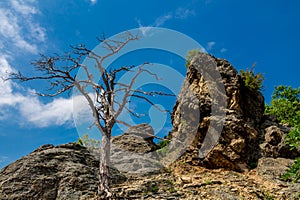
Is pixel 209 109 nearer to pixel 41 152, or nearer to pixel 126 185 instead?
pixel 126 185

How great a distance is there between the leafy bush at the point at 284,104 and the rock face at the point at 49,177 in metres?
16.3

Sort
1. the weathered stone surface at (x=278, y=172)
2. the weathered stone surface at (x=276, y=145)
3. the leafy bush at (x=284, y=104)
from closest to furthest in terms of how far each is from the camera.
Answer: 1. the weathered stone surface at (x=278, y=172)
2. the weathered stone surface at (x=276, y=145)
3. the leafy bush at (x=284, y=104)

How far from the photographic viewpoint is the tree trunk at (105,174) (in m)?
11.1

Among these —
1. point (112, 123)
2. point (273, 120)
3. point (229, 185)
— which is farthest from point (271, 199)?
point (112, 123)

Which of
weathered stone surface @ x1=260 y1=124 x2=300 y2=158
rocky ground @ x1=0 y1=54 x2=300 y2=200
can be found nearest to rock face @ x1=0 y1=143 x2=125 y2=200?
rocky ground @ x1=0 y1=54 x2=300 y2=200

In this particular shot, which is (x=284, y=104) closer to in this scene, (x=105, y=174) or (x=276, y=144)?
(x=276, y=144)

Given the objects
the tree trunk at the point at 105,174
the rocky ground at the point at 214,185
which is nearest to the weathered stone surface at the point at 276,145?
the rocky ground at the point at 214,185

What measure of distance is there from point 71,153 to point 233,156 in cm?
842

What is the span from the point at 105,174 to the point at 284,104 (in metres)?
20.1

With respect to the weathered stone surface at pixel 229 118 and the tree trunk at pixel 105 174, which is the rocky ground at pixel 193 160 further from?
the tree trunk at pixel 105 174

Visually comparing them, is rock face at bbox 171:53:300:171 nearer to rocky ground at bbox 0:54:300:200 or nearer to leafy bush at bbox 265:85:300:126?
rocky ground at bbox 0:54:300:200

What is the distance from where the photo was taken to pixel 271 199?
434 inches

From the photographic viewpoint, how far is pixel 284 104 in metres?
25.5

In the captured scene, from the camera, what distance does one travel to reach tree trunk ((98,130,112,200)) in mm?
11078
